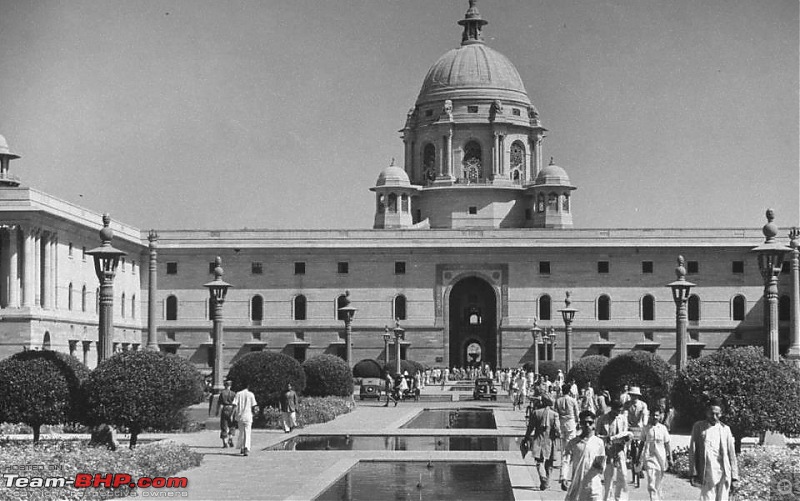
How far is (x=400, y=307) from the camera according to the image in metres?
62.8

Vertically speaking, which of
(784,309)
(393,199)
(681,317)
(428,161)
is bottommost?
(681,317)

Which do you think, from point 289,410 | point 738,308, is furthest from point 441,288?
point 289,410

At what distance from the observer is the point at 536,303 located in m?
62.4

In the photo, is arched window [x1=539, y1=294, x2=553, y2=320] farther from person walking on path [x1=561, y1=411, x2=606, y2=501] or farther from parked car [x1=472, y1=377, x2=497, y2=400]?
person walking on path [x1=561, y1=411, x2=606, y2=501]

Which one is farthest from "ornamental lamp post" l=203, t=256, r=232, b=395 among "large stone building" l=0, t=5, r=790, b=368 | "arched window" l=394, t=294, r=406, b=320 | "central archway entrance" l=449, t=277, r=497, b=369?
"central archway entrance" l=449, t=277, r=497, b=369

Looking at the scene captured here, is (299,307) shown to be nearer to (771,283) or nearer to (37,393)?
(37,393)

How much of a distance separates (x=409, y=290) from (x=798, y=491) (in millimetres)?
48570

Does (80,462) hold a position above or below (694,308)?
below

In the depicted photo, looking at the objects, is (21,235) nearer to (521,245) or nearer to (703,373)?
(521,245)

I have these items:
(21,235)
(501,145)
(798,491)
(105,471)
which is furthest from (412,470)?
(501,145)

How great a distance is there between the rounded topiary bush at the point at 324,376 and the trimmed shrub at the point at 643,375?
9682mm

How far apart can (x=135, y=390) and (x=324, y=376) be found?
15194 mm

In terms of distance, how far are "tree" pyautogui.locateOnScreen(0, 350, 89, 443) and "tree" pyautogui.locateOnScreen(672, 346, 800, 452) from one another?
33.0ft

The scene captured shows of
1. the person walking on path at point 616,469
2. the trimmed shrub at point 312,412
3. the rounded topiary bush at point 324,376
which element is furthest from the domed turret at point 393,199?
the person walking on path at point 616,469
